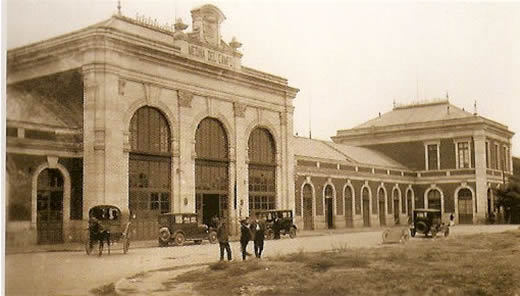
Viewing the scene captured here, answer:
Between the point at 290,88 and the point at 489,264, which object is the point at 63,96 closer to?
the point at 290,88

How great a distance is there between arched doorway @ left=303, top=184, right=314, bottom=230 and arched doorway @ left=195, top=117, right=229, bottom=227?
395 cm

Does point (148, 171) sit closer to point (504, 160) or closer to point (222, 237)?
point (222, 237)

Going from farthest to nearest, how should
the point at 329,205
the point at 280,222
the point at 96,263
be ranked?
the point at 329,205
the point at 280,222
the point at 96,263

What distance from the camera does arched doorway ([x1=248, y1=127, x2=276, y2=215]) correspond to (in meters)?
15.2

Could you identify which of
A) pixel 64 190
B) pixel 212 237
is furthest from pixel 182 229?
pixel 64 190

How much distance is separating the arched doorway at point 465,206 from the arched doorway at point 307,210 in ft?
14.3

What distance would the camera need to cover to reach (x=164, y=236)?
42.5ft

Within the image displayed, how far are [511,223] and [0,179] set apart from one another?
1264 cm

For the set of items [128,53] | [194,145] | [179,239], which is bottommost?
[179,239]

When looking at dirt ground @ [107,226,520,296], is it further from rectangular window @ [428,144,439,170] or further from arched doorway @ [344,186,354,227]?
→ arched doorway @ [344,186,354,227]

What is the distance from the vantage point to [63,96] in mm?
11000

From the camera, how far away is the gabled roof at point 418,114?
14.1 meters

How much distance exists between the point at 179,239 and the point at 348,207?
5479 millimetres

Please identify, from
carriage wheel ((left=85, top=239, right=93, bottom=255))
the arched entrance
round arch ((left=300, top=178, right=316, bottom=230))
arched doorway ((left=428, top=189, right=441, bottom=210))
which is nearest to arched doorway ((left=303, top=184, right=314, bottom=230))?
round arch ((left=300, top=178, right=316, bottom=230))
